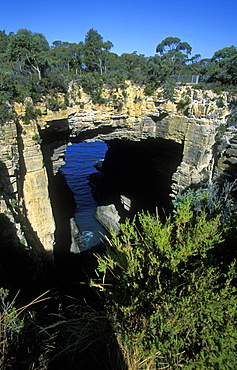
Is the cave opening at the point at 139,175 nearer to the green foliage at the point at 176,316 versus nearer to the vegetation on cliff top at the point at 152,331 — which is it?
the green foliage at the point at 176,316

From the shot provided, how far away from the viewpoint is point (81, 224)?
69.3ft

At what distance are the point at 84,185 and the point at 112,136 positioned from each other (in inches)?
517

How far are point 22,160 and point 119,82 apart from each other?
799cm

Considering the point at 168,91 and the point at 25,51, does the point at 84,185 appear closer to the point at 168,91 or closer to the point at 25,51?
the point at 25,51

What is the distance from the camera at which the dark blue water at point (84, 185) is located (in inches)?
789

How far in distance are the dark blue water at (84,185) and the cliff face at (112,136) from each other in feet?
14.0

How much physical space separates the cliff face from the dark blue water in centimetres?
428

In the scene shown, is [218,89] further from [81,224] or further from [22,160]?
[81,224]


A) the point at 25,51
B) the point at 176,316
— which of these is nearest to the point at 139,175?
the point at 25,51

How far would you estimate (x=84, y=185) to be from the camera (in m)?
27.7

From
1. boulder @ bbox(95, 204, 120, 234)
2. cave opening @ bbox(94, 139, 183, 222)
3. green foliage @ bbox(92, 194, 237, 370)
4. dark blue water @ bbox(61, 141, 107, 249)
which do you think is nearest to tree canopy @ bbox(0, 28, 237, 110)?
cave opening @ bbox(94, 139, 183, 222)

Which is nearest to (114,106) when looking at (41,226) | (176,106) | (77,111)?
(77,111)

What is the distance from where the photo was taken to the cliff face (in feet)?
34.8

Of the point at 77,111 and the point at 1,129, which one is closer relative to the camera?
the point at 1,129
